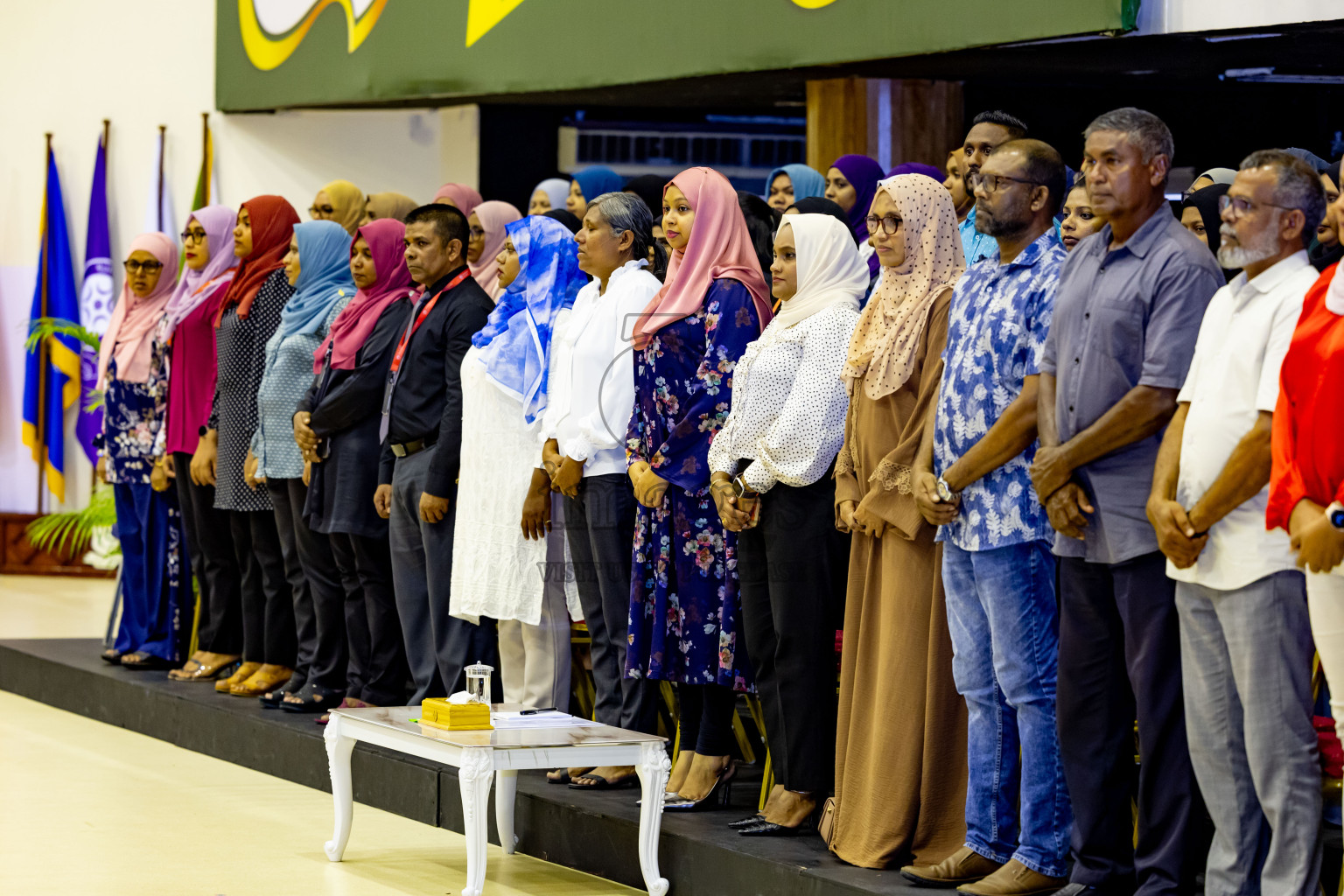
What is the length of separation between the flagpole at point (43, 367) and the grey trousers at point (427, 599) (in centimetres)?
608

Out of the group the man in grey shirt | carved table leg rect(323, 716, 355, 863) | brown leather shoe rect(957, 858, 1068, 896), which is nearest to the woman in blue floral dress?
carved table leg rect(323, 716, 355, 863)

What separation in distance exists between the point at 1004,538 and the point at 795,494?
686 mm

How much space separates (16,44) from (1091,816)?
32.4 ft

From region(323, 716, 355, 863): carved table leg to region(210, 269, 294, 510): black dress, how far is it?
176cm

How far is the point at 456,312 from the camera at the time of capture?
17.4 ft

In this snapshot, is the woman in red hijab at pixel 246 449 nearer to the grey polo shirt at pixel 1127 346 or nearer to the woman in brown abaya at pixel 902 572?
the woman in brown abaya at pixel 902 572

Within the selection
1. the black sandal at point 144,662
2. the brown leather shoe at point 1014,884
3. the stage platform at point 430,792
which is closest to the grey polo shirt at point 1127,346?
the brown leather shoe at point 1014,884

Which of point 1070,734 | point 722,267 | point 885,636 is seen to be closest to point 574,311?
point 722,267

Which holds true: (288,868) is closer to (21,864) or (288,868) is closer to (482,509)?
(21,864)

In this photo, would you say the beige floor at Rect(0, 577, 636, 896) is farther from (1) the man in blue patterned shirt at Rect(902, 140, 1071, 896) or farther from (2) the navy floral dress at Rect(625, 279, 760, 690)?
(1) the man in blue patterned shirt at Rect(902, 140, 1071, 896)

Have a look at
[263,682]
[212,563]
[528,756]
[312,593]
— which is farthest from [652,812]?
[212,563]

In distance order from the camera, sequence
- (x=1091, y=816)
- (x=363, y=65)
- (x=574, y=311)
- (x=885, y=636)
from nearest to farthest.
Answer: (x=1091, y=816) → (x=885, y=636) → (x=574, y=311) → (x=363, y=65)

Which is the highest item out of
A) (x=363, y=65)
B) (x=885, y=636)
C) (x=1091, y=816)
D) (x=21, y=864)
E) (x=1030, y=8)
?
(x=363, y=65)

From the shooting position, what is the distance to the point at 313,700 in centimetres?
579
